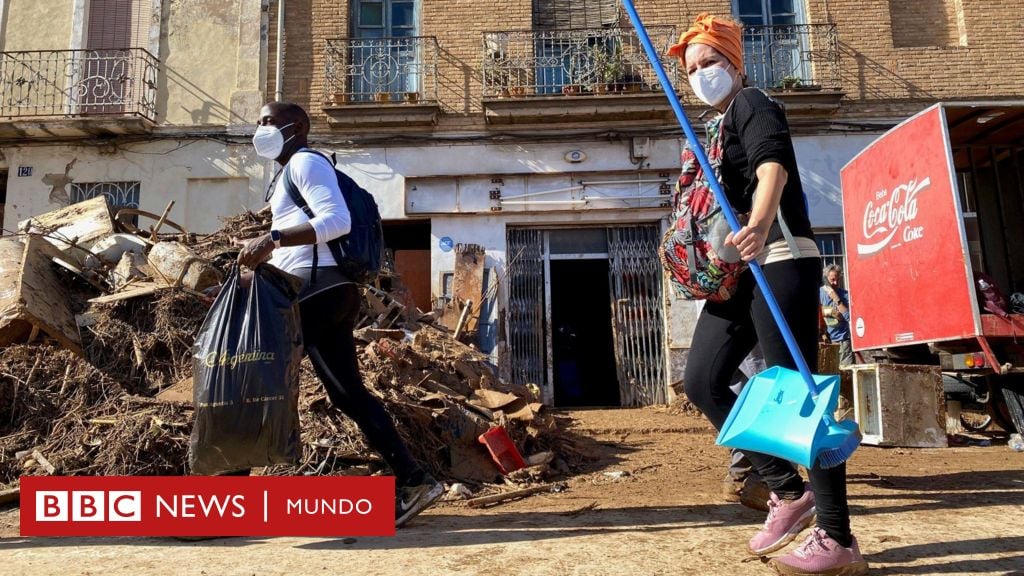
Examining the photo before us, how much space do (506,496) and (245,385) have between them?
6.13 feet

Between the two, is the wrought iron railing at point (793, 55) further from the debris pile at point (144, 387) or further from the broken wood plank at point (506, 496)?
the broken wood plank at point (506, 496)

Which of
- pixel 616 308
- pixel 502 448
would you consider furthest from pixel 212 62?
pixel 502 448

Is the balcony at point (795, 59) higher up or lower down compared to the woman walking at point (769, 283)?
higher up

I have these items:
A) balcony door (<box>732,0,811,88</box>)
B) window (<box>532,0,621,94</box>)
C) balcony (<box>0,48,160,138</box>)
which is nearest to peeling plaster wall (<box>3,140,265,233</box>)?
balcony (<box>0,48,160,138</box>)

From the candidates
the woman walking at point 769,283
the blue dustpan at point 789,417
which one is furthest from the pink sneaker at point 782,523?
the blue dustpan at point 789,417

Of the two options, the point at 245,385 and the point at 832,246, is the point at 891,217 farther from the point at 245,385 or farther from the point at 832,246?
the point at 245,385

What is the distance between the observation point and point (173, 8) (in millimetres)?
11547

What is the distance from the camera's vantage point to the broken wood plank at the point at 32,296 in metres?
4.26

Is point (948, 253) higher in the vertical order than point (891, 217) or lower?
lower

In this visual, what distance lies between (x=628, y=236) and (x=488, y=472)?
6.80 meters

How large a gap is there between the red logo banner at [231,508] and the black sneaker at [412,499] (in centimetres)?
11

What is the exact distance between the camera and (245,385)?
94.4 inches

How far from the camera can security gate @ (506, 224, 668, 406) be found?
10.1 meters

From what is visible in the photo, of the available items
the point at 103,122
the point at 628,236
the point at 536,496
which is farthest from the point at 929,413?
the point at 103,122
